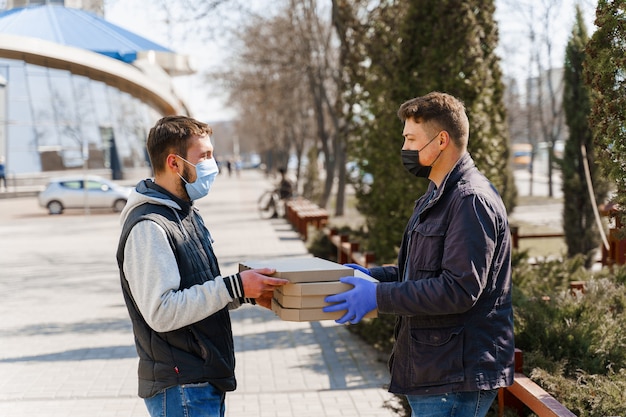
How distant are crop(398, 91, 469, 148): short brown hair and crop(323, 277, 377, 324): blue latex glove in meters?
0.61

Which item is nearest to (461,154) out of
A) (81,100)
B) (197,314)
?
(197,314)

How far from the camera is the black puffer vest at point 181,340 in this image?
114 inches

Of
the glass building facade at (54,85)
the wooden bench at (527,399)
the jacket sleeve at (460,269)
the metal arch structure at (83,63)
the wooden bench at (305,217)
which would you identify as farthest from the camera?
the metal arch structure at (83,63)

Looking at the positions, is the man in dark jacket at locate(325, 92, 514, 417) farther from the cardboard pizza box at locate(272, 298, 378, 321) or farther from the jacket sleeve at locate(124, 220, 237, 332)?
the jacket sleeve at locate(124, 220, 237, 332)

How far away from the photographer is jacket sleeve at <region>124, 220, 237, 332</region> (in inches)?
111

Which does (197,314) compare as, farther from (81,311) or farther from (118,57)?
(118,57)

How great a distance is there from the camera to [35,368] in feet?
24.2

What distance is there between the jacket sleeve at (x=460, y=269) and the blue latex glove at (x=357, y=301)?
12 cm

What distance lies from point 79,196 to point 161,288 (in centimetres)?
2838

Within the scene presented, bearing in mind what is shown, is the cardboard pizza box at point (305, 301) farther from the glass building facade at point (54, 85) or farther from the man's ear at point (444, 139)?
the glass building facade at point (54, 85)

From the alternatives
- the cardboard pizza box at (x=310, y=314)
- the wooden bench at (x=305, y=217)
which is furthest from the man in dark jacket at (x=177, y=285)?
the wooden bench at (x=305, y=217)

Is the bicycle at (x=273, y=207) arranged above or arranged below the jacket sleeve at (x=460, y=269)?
below

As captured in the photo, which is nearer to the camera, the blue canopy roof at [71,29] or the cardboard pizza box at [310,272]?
the cardboard pizza box at [310,272]

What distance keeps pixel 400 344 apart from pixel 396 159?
243 inches
